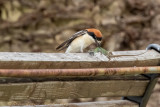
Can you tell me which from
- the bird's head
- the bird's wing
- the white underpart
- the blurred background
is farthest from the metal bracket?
the blurred background

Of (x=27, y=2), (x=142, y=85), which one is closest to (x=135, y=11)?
(x=27, y=2)

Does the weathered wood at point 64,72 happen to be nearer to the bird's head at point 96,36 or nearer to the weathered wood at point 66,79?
the weathered wood at point 66,79

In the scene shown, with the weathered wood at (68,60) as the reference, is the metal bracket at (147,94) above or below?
below

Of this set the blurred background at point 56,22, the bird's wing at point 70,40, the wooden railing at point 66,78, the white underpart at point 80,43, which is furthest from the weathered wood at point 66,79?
the blurred background at point 56,22

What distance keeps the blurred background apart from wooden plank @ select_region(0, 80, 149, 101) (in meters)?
4.53

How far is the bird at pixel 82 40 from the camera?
3.09 metres

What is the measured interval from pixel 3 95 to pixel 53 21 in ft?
17.0

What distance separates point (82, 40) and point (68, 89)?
1.64 metres

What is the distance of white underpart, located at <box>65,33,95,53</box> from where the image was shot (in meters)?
3.38

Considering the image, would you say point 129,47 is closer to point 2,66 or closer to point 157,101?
point 157,101

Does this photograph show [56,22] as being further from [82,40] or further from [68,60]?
[68,60]

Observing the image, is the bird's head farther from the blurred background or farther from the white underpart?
the blurred background

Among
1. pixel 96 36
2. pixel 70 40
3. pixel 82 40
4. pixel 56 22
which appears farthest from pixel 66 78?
pixel 56 22

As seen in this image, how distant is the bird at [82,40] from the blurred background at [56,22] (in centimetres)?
290
